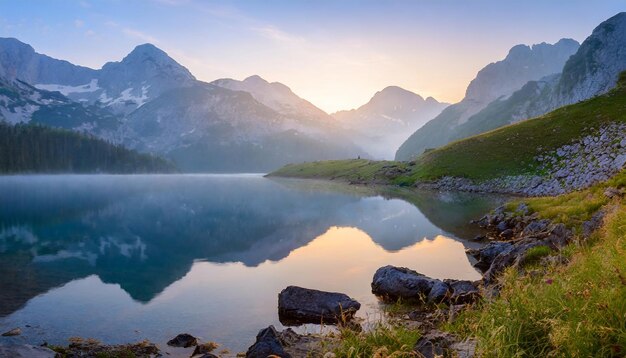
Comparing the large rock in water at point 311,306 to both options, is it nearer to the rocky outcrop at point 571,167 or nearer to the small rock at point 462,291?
the small rock at point 462,291

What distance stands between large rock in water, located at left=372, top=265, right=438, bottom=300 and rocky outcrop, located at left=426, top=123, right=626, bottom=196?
172ft

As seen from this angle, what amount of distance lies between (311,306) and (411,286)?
626 cm

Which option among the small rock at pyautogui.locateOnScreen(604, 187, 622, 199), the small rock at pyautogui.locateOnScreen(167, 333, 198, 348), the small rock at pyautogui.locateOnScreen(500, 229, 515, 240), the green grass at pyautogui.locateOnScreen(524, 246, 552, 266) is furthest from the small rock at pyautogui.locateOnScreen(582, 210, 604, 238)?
the small rock at pyautogui.locateOnScreen(167, 333, 198, 348)

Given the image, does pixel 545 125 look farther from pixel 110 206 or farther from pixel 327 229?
pixel 110 206

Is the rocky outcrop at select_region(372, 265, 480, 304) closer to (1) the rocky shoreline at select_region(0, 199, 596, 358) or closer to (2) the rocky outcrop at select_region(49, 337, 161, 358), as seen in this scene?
(1) the rocky shoreline at select_region(0, 199, 596, 358)

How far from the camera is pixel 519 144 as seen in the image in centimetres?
11600

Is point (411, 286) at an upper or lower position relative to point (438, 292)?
lower

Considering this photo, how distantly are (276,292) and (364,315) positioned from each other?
259 inches

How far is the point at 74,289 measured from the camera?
2489 centimetres

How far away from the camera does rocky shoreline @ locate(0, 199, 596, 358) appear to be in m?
12.9

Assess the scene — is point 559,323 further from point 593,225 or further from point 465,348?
point 593,225

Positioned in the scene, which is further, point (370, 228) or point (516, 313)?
point (370, 228)

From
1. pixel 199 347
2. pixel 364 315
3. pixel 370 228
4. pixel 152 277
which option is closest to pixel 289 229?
pixel 370 228

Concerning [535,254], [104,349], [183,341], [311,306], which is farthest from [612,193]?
[104,349]
